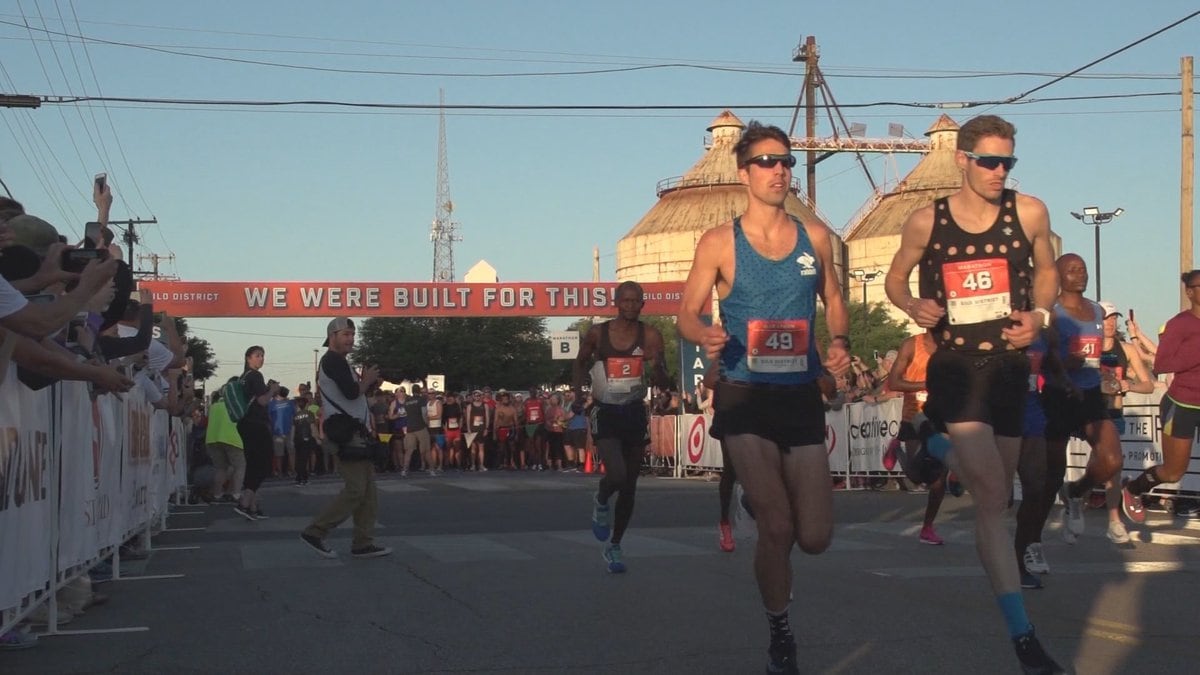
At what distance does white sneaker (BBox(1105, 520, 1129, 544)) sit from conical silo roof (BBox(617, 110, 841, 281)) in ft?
259

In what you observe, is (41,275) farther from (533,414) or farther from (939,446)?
(533,414)

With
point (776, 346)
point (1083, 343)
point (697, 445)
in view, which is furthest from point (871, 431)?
point (776, 346)

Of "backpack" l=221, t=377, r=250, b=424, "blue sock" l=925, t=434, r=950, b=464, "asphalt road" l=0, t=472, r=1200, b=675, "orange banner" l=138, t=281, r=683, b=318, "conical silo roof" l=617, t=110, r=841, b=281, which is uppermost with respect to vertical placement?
"conical silo roof" l=617, t=110, r=841, b=281

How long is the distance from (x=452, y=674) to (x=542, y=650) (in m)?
0.63

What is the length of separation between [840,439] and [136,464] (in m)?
12.9

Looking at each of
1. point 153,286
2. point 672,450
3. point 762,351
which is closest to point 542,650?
point 762,351

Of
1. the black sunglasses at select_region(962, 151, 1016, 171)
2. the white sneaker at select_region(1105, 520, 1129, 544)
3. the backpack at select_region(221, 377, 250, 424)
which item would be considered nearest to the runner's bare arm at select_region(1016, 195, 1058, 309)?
the black sunglasses at select_region(962, 151, 1016, 171)

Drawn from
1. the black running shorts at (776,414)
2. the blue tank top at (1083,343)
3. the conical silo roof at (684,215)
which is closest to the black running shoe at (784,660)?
the black running shorts at (776,414)

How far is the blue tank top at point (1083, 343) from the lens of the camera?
9.71m

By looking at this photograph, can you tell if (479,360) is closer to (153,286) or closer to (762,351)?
(153,286)

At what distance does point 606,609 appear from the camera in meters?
7.84

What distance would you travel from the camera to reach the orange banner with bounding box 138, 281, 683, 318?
123ft

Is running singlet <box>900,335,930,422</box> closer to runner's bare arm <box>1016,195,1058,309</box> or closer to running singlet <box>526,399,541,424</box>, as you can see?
runner's bare arm <box>1016,195,1058,309</box>

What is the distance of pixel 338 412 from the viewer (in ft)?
38.4
